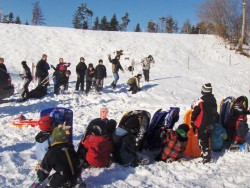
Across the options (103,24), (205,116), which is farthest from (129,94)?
(103,24)

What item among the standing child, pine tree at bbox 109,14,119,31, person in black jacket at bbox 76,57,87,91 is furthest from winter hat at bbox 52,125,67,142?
pine tree at bbox 109,14,119,31

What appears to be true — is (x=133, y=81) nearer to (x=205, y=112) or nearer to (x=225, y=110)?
(x=225, y=110)

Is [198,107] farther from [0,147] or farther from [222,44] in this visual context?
[222,44]

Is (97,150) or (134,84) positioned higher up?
(134,84)

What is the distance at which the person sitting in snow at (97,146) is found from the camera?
6039 millimetres

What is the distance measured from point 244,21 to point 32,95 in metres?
30.8

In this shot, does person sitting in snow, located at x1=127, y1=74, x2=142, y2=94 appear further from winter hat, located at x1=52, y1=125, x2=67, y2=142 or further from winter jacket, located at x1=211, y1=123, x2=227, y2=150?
winter hat, located at x1=52, y1=125, x2=67, y2=142

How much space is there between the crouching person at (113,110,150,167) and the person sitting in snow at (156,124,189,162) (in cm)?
40

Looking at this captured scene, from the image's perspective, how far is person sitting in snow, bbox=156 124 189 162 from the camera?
263 inches

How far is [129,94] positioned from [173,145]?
8.99 meters

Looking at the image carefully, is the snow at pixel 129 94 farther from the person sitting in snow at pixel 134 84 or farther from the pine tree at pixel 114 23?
the pine tree at pixel 114 23

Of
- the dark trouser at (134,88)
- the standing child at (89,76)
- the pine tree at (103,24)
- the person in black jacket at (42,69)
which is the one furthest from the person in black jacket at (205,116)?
the pine tree at (103,24)

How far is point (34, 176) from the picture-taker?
18.4 feet

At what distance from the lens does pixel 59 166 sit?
4.88 m
